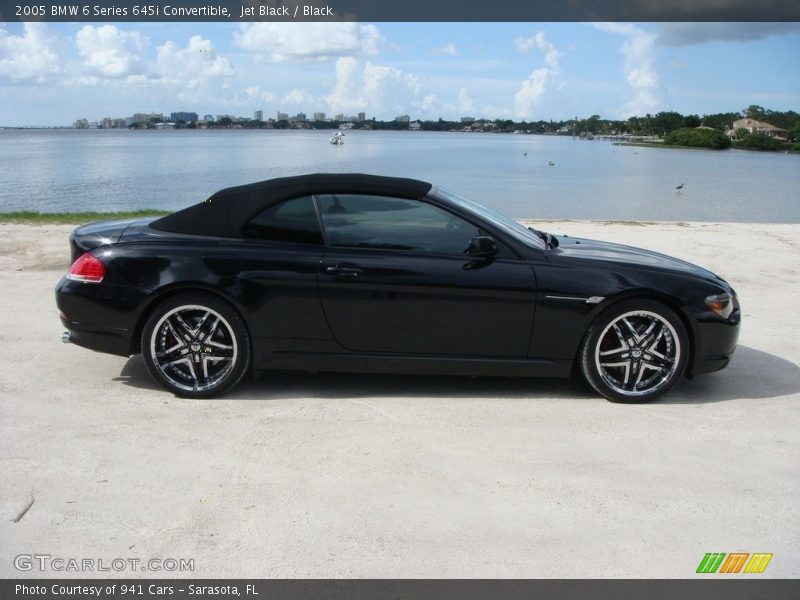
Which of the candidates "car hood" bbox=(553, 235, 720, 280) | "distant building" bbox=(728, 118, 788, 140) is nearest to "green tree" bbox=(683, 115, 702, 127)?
"distant building" bbox=(728, 118, 788, 140)

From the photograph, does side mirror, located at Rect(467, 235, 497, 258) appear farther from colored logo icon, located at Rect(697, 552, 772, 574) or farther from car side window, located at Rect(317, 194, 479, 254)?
colored logo icon, located at Rect(697, 552, 772, 574)

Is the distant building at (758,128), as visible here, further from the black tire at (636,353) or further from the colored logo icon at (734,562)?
the colored logo icon at (734,562)

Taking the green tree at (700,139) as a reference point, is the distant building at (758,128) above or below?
above

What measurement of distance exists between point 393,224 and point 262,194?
36.4 inches

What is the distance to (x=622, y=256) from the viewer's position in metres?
5.45

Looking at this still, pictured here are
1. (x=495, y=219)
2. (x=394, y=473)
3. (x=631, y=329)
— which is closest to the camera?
(x=394, y=473)

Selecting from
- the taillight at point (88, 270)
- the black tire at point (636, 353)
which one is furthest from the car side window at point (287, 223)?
the black tire at point (636, 353)

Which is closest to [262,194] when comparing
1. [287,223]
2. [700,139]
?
[287,223]

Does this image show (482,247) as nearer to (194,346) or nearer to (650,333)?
(650,333)

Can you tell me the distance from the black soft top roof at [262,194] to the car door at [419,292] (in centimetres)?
19

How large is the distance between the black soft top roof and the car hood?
1170mm

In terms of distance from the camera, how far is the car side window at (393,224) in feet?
16.7

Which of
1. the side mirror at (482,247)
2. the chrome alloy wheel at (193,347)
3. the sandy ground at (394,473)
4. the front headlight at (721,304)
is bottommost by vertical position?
the sandy ground at (394,473)
